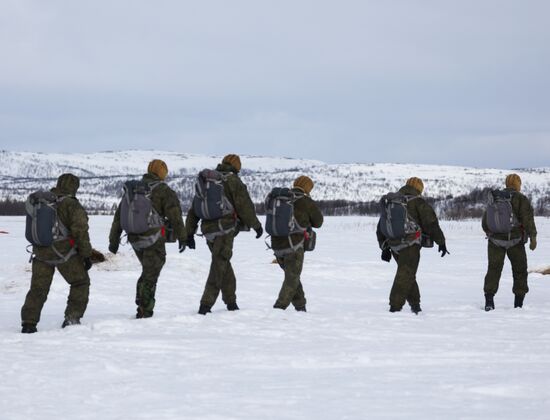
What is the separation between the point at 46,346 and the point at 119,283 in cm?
767

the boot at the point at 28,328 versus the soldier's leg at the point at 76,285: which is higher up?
the soldier's leg at the point at 76,285

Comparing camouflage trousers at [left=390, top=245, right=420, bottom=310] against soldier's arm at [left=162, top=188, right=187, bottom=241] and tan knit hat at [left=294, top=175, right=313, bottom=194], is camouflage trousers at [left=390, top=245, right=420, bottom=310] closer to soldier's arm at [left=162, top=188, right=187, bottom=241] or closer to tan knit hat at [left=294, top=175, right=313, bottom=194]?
tan knit hat at [left=294, top=175, right=313, bottom=194]

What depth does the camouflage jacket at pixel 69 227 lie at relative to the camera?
797 cm

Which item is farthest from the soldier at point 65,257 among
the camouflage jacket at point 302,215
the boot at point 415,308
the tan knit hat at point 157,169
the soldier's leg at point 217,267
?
the boot at point 415,308

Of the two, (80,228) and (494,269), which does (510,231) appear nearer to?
(494,269)

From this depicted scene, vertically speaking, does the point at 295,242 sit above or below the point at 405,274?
above

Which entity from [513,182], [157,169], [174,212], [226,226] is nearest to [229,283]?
[226,226]

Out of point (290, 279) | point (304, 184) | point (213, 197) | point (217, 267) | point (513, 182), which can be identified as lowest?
point (290, 279)

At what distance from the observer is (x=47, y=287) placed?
26.7 feet

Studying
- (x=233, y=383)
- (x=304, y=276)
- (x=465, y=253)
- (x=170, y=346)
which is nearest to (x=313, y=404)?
(x=233, y=383)

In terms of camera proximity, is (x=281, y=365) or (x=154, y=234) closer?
(x=281, y=365)

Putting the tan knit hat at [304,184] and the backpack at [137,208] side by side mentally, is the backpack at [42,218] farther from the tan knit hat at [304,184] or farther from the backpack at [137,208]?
the tan knit hat at [304,184]

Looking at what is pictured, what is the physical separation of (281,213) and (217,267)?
1.12m

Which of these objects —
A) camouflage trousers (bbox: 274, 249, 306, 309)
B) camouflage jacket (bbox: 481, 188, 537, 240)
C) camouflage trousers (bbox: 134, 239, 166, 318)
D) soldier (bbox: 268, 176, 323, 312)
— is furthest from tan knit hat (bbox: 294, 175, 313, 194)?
camouflage jacket (bbox: 481, 188, 537, 240)
